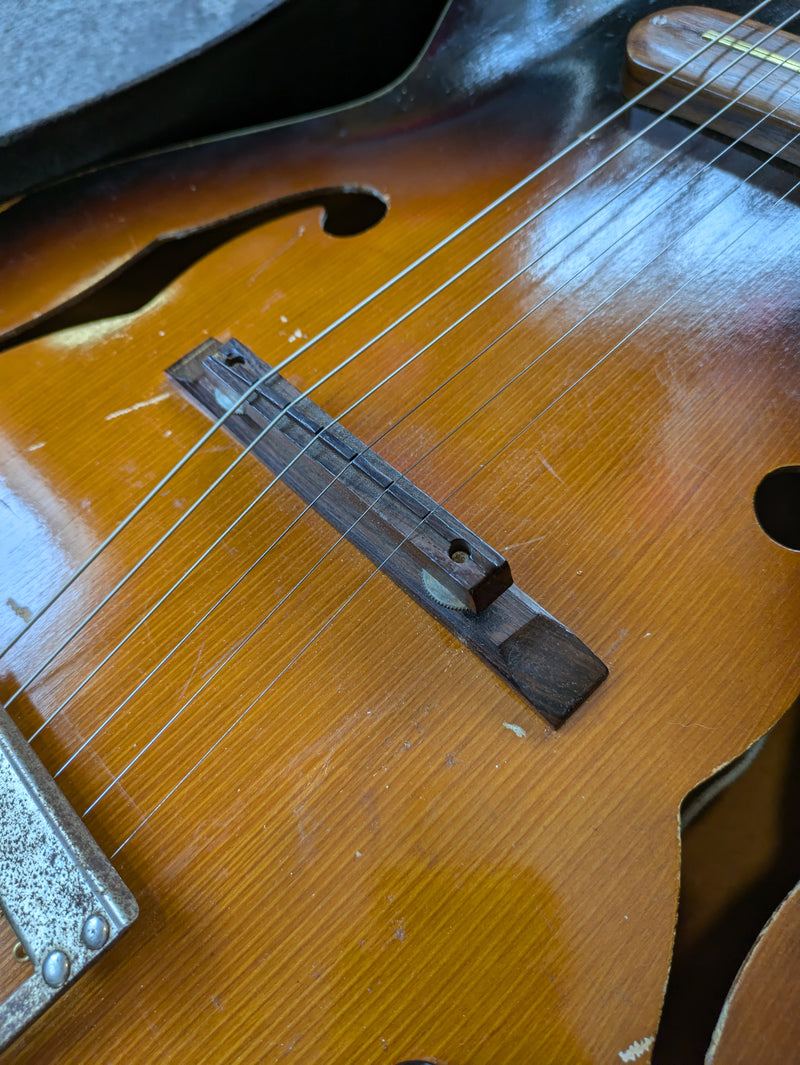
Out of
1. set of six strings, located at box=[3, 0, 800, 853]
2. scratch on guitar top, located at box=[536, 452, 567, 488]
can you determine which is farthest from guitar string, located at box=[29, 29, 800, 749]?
scratch on guitar top, located at box=[536, 452, 567, 488]

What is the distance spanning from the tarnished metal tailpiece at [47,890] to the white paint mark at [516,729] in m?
0.33

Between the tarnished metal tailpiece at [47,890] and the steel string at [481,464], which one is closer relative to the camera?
the tarnished metal tailpiece at [47,890]

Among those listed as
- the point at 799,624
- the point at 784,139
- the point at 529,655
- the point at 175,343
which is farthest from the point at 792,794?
the point at 175,343

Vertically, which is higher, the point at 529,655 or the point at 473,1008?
the point at 529,655

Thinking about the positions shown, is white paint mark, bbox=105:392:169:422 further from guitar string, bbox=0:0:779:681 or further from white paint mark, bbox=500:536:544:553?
white paint mark, bbox=500:536:544:553

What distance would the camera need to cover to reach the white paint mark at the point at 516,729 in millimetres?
658

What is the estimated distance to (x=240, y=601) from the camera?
74cm

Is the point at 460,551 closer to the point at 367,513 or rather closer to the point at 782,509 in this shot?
the point at 367,513

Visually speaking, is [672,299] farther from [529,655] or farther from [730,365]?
[529,655]

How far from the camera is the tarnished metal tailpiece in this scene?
1.77 ft

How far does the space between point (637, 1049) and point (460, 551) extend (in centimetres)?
40

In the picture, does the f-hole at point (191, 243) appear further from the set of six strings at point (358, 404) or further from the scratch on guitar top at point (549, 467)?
the scratch on guitar top at point (549, 467)

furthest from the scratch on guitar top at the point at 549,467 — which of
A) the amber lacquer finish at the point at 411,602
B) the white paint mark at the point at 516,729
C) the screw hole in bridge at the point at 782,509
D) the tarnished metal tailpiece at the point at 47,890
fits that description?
the tarnished metal tailpiece at the point at 47,890

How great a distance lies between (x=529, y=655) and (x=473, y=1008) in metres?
0.27
